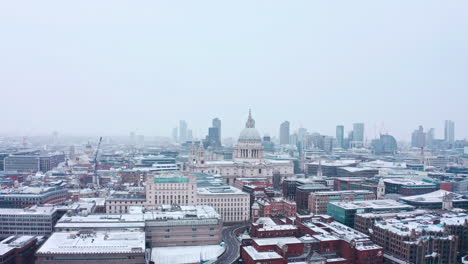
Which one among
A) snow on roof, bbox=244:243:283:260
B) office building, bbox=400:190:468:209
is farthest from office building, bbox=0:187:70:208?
office building, bbox=400:190:468:209

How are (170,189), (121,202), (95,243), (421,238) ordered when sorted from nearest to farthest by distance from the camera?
(95,243)
(421,238)
(121,202)
(170,189)

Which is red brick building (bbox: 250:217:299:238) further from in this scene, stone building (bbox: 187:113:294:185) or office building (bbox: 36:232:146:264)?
stone building (bbox: 187:113:294:185)

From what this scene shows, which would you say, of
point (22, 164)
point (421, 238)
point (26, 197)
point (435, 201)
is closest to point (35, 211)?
point (26, 197)

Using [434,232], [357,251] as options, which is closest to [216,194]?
[357,251]

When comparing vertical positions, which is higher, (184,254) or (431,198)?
(431,198)

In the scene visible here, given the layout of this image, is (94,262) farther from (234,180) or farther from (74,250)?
(234,180)

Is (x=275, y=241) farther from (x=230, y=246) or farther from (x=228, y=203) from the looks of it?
(x=228, y=203)

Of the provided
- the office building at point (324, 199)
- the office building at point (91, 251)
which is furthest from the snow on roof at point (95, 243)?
the office building at point (324, 199)
